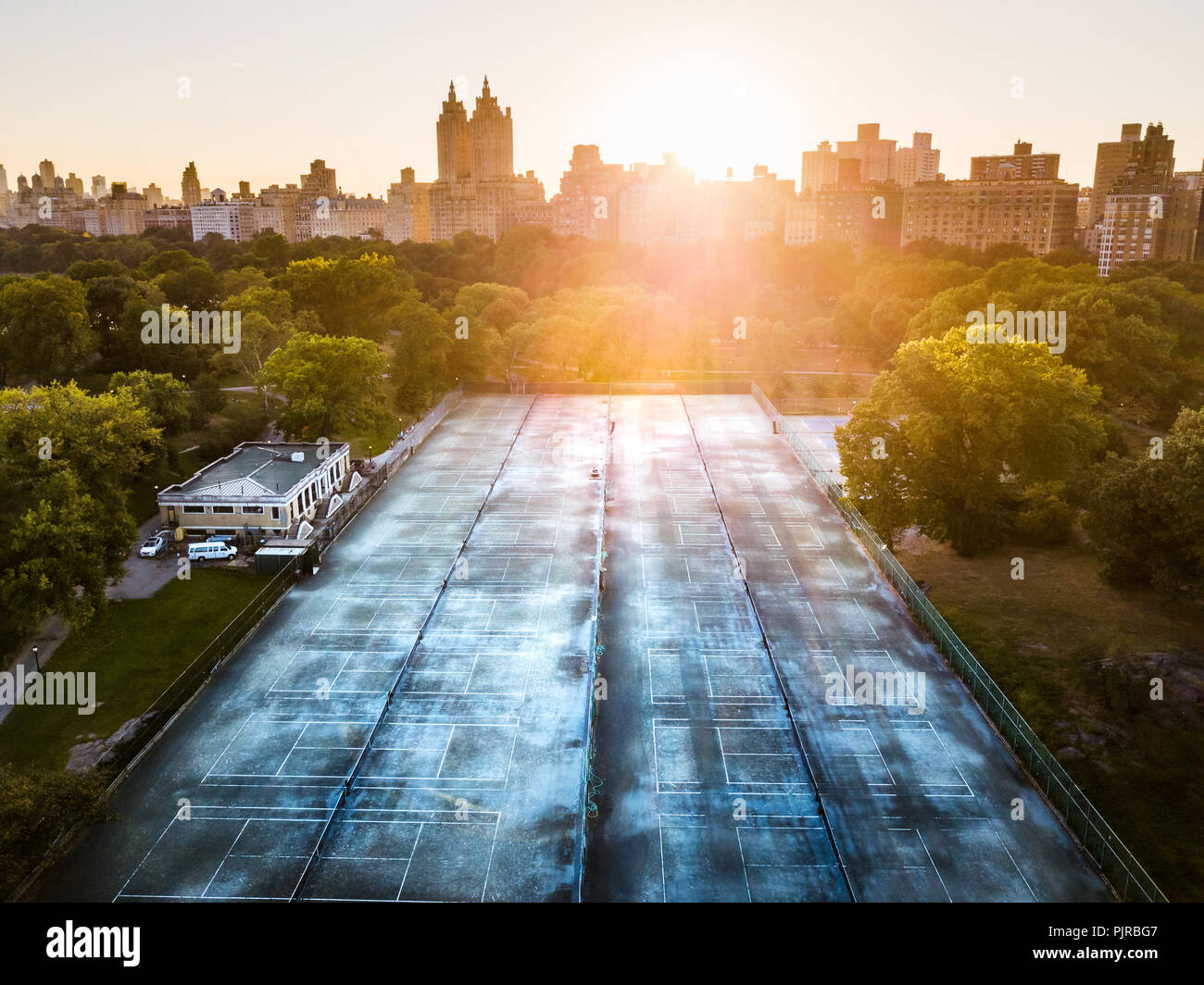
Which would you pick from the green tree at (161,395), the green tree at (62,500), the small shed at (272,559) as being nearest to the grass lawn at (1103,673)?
the small shed at (272,559)

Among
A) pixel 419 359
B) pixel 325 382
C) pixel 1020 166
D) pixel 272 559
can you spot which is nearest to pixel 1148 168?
pixel 1020 166

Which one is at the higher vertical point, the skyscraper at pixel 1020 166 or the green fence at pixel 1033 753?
the skyscraper at pixel 1020 166

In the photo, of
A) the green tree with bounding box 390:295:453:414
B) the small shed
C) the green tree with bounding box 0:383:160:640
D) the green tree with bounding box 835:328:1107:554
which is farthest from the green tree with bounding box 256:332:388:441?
the green tree with bounding box 835:328:1107:554

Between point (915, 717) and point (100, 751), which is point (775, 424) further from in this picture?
point (100, 751)

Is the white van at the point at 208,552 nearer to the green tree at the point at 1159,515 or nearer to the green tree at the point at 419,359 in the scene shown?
the green tree at the point at 419,359

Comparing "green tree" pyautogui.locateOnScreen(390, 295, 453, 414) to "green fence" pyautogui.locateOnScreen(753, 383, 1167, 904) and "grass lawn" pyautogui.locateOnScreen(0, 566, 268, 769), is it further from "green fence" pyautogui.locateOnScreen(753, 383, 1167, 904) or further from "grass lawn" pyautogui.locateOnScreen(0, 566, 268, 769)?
"green fence" pyautogui.locateOnScreen(753, 383, 1167, 904)
